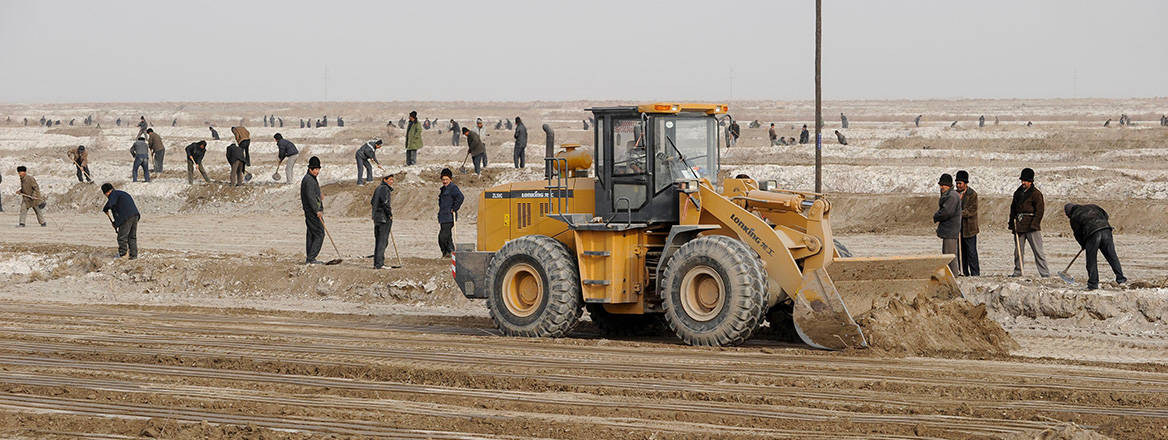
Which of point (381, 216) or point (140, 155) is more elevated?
point (140, 155)

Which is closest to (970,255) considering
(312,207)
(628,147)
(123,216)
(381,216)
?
(628,147)

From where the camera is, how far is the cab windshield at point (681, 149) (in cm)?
1320

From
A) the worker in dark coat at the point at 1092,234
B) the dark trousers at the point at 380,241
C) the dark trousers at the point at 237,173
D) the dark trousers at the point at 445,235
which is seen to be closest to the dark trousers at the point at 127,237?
the dark trousers at the point at 380,241

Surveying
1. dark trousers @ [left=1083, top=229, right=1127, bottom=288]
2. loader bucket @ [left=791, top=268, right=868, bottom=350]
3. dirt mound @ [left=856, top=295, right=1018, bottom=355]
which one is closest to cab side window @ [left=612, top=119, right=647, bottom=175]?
loader bucket @ [left=791, top=268, right=868, bottom=350]

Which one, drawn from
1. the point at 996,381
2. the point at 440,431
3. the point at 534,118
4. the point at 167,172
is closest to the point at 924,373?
the point at 996,381

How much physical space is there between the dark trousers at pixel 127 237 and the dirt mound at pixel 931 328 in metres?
13.6

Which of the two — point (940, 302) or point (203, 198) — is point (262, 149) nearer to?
point (203, 198)

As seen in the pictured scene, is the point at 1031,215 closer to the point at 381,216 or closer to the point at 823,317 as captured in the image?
the point at 823,317

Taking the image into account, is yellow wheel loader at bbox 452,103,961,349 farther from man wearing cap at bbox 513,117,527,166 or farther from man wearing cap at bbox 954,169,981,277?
man wearing cap at bbox 513,117,527,166

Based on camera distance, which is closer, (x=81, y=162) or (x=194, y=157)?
(x=194, y=157)

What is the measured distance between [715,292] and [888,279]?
5.90 feet

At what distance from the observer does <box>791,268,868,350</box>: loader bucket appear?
39.0 feet

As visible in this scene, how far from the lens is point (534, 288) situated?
542 inches

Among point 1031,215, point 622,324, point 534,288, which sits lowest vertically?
point 622,324
